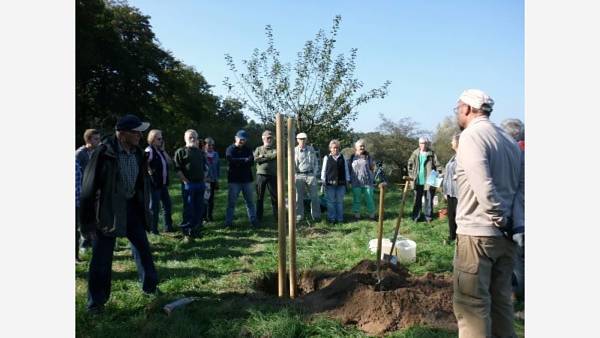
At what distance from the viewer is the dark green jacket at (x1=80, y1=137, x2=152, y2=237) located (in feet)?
13.4

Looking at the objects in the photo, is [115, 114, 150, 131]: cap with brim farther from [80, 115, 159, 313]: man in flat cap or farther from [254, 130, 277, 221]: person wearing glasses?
[254, 130, 277, 221]: person wearing glasses

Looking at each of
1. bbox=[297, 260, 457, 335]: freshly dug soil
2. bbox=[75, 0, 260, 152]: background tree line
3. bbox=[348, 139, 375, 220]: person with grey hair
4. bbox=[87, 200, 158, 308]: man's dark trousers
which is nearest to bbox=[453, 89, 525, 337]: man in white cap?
bbox=[297, 260, 457, 335]: freshly dug soil

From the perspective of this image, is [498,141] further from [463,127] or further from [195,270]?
[195,270]

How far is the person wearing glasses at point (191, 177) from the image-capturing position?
788 centimetres

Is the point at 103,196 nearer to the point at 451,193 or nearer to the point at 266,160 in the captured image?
the point at 266,160

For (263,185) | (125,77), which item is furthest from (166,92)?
(263,185)

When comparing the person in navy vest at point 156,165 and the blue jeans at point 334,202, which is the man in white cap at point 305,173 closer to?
the blue jeans at point 334,202

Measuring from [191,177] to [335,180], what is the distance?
3233mm

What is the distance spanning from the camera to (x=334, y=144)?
959 centimetres

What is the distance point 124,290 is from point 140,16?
2703cm

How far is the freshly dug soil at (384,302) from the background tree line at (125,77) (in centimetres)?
1567

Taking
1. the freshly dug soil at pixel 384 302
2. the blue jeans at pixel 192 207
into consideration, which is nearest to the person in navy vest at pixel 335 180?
the blue jeans at pixel 192 207

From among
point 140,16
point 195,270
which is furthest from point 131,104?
point 195,270

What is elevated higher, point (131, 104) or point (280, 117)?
point (131, 104)
